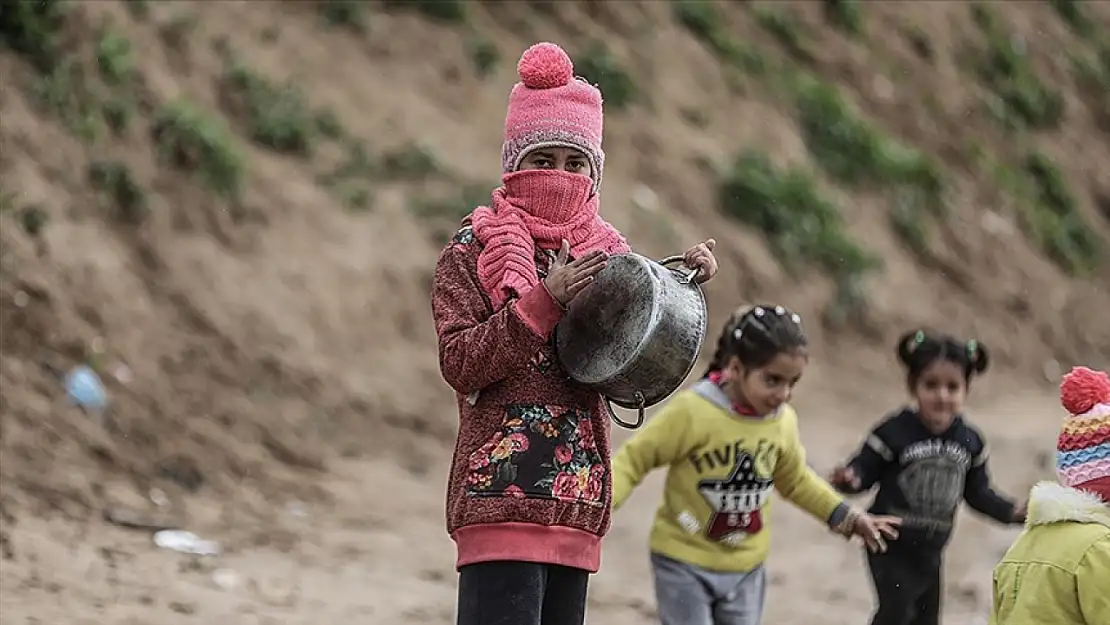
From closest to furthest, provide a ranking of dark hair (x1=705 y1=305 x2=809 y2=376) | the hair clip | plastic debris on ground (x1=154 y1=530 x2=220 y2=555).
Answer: dark hair (x1=705 y1=305 x2=809 y2=376)
the hair clip
plastic debris on ground (x1=154 y1=530 x2=220 y2=555)

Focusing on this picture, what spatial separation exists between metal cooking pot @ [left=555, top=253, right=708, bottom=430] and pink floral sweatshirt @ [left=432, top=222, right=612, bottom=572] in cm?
8

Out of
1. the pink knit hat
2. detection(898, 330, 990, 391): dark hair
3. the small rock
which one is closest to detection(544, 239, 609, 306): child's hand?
the pink knit hat

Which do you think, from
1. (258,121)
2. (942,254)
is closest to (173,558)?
(258,121)

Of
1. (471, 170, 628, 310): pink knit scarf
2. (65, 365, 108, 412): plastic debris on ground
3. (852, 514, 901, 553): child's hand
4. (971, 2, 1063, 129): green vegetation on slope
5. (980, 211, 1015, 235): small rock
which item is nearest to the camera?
(471, 170, 628, 310): pink knit scarf

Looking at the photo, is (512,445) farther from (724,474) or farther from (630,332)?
(724,474)

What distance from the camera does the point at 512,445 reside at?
338 cm

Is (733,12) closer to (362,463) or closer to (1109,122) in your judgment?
(1109,122)

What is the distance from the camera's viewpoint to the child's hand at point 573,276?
10.5 feet

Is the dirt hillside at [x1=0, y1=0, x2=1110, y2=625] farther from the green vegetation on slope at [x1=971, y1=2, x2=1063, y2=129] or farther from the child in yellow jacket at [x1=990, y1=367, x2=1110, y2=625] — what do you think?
the child in yellow jacket at [x1=990, y1=367, x2=1110, y2=625]

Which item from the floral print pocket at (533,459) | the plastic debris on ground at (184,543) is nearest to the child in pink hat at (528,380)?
the floral print pocket at (533,459)

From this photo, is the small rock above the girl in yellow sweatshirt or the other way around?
above

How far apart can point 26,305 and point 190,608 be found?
2.20 metres

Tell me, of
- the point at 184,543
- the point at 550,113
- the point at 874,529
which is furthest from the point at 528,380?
the point at 184,543

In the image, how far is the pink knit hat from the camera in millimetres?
3500
